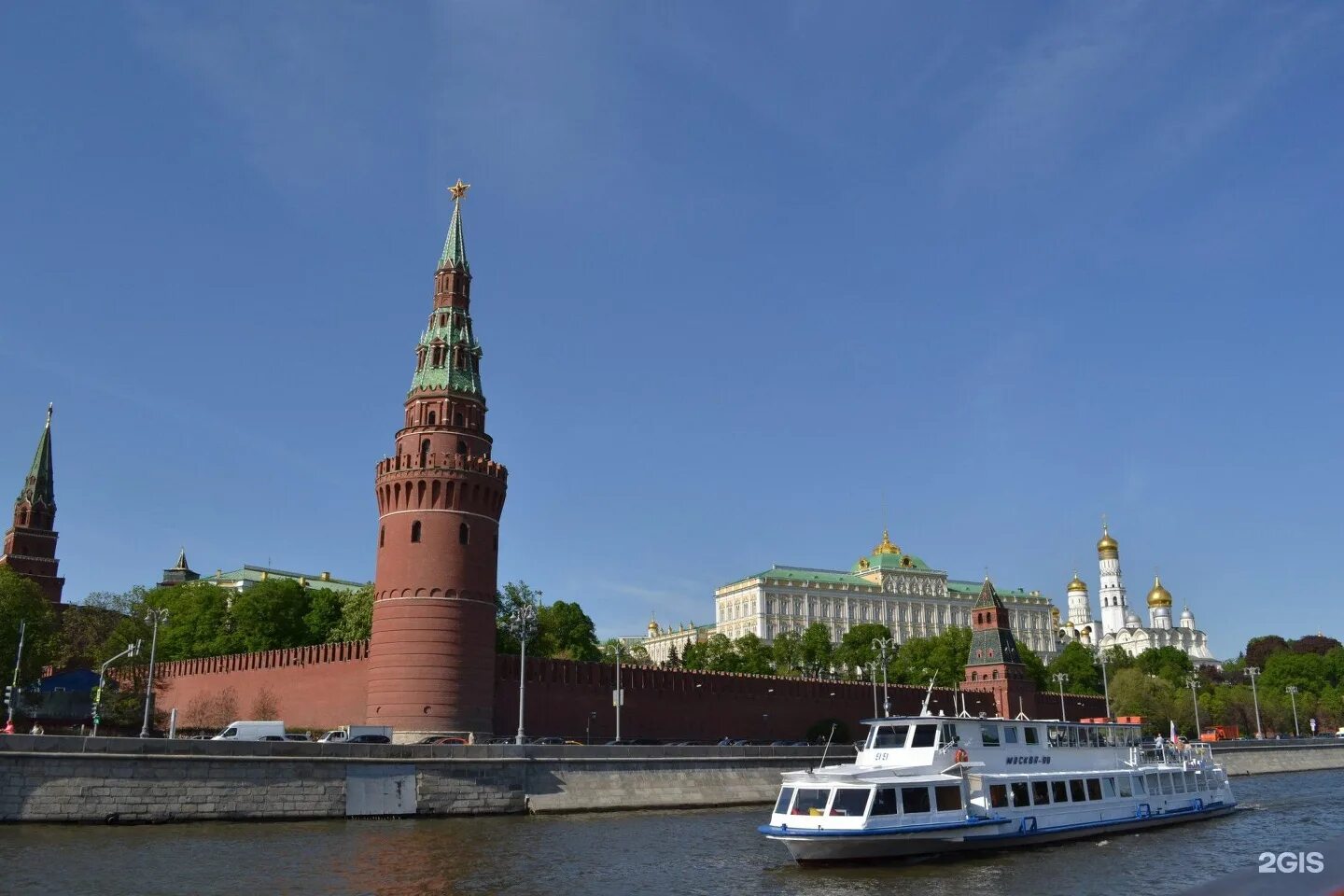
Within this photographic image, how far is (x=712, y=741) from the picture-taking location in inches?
2514

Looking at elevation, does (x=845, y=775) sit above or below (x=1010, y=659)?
below

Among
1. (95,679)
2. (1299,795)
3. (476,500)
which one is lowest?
(1299,795)

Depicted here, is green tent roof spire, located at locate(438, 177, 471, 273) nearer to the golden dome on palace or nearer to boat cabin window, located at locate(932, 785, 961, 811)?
boat cabin window, located at locate(932, 785, 961, 811)

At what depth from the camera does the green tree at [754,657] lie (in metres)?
105

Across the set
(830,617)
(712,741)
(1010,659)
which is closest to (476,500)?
(712,741)

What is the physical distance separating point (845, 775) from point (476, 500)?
90.1ft

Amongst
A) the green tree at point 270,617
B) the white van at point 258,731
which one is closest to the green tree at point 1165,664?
the green tree at point 270,617

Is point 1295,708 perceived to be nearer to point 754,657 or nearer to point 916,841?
point 754,657

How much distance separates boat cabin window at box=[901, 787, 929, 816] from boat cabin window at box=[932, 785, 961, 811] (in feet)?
1.17

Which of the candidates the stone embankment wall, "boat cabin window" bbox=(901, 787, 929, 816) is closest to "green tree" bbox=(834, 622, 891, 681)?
the stone embankment wall

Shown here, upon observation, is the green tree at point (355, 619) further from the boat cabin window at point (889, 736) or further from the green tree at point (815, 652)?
the green tree at point (815, 652)

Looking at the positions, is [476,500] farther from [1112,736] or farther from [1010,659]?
[1010,659]

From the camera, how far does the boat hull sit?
95.8 ft

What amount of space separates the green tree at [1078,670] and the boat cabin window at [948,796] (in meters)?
80.7
